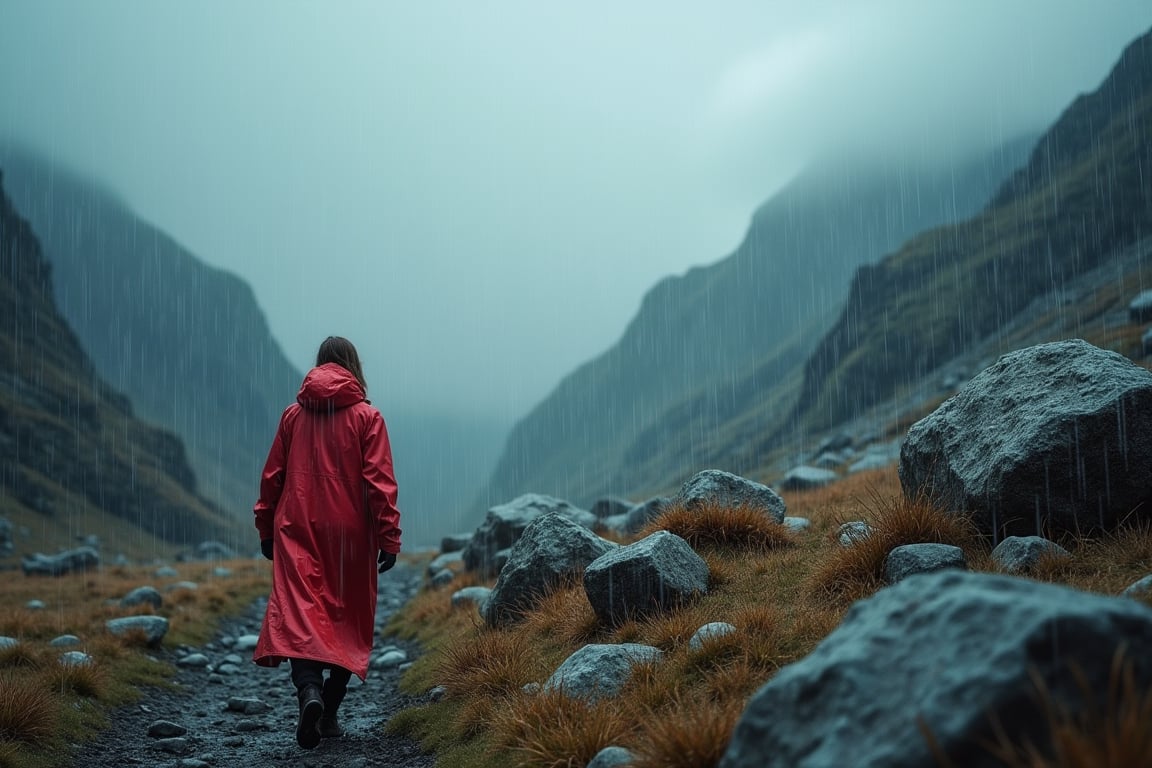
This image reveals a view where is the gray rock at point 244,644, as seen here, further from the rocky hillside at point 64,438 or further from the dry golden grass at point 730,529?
the rocky hillside at point 64,438

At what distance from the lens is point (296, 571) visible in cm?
775

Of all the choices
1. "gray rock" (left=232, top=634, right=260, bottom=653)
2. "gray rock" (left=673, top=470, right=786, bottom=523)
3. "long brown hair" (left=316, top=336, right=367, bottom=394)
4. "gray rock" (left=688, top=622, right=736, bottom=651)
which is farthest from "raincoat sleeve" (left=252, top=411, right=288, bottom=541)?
"gray rock" (left=232, top=634, right=260, bottom=653)

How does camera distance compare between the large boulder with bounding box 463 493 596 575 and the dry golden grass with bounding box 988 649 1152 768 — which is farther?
the large boulder with bounding box 463 493 596 575

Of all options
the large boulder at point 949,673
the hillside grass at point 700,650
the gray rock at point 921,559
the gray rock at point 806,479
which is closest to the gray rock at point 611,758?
the hillside grass at point 700,650

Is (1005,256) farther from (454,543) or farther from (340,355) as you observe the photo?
(340,355)

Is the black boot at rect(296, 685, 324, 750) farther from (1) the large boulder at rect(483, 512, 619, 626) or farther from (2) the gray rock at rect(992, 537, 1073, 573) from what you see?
(2) the gray rock at rect(992, 537, 1073, 573)

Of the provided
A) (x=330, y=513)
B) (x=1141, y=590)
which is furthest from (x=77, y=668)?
(x=1141, y=590)

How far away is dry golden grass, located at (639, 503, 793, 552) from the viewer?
9648mm

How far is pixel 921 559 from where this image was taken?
645 cm

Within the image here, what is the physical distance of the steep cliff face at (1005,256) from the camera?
11750 centimetres

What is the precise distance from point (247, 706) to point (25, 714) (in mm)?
3257

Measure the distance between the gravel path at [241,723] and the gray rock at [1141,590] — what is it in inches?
227

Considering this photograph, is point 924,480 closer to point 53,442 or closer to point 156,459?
point 53,442

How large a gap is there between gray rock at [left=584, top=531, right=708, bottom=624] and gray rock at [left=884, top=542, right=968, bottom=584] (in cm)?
209
